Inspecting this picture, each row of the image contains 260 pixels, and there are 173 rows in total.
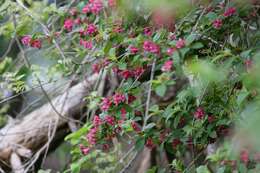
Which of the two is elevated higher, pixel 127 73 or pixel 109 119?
pixel 127 73

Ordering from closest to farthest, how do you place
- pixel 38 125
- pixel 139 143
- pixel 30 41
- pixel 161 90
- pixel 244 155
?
pixel 244 155, pixel 161 90, pixel 139 143, pixel 30 41, pixel 38 125

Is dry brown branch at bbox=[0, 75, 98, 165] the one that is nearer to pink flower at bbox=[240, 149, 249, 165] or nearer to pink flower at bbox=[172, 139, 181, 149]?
pink flower at bbox=[172, 139, 181, 149]

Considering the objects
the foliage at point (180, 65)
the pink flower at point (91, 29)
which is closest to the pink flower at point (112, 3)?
the foliage at point (180, 65)

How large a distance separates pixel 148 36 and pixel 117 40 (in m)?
0.17

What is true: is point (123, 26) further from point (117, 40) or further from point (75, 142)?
point (75, 142)

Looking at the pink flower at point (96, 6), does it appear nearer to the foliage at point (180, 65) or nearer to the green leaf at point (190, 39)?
the foliage at point (180, 65)

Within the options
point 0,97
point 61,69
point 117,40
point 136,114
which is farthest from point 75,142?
point 0,97

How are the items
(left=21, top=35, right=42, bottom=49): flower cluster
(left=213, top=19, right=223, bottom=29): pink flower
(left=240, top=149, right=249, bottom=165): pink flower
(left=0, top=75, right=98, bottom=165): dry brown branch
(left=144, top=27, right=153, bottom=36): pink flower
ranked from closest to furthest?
1. (left=240, top=149, right=249, bottom=165): pink flower
2. (left=213, top=19, right=223, bottom=29): pink flower
3. (left=144, top=27, right=153, bottom=36): pink flower
4. (left=21, top=35, right=42, bottom=49): flower cluster
5. (left=0, top=75, right=98, bottom=165): dry brown branch

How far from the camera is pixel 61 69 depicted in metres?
2.32

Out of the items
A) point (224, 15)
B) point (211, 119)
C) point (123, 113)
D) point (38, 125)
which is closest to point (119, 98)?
point (123, 113)

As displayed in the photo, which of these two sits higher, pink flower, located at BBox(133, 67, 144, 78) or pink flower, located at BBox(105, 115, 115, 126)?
pink flower, located at BBox(133, 67, 144, 78)

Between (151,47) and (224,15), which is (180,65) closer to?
(151,47)

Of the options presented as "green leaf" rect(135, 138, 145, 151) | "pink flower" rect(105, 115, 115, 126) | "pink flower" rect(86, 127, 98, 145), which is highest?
"pink flower" rect(105, 115, 115, 126)

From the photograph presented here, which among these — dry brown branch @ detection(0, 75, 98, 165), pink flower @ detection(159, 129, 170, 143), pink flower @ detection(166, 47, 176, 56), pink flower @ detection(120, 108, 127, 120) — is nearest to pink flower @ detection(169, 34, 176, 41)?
pink flower @ detection(166, 47, 176, 56)
